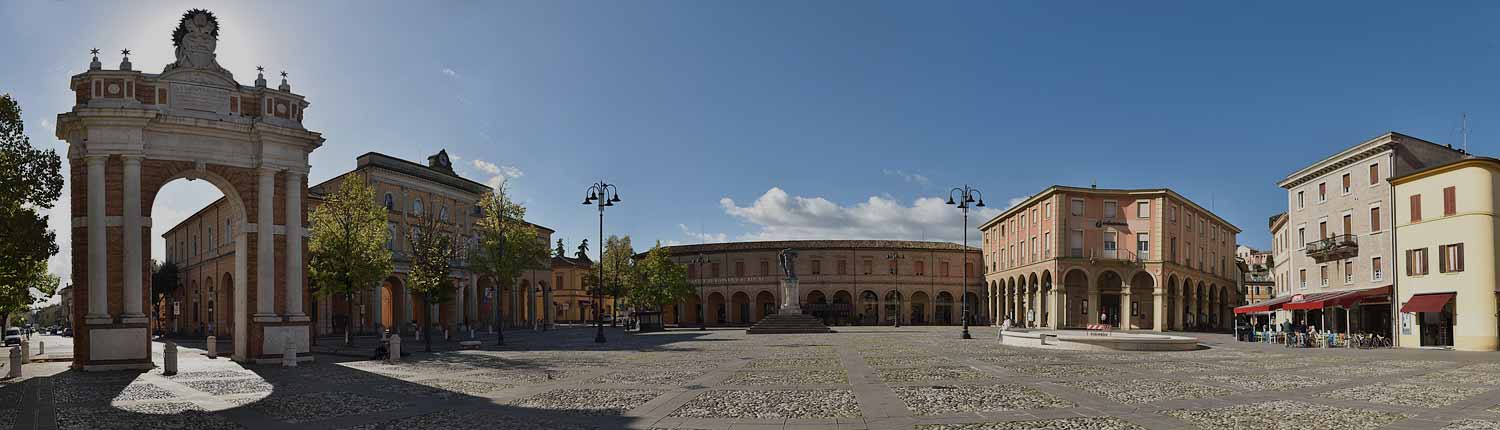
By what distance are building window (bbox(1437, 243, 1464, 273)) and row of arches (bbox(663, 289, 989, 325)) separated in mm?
50466

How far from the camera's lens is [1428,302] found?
3328 cm

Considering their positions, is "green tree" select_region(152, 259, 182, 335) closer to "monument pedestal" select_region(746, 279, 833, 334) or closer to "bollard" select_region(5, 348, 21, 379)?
"monument pedestal" select_region(746, 279, 833, 334)

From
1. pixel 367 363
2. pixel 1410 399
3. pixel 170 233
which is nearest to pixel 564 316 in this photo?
pixel 170 233

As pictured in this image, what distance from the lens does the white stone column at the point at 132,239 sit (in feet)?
77.2

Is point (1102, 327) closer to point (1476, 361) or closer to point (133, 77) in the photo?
point (1476, 361)

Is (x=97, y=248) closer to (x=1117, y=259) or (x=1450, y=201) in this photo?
(x=1450, y=201)

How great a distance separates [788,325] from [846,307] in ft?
101

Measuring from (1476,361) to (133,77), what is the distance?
38690 mm

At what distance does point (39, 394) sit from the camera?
1747cm

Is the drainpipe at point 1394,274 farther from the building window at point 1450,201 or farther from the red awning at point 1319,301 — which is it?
the building window at point 1450,201

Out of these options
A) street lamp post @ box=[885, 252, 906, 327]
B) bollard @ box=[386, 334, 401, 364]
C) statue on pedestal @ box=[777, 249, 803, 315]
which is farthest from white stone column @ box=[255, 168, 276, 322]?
street lamp post @ box=[885, 252, 906, 327]

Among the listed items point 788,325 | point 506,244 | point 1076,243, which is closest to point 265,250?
point 506,244

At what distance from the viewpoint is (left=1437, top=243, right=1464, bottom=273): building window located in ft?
107

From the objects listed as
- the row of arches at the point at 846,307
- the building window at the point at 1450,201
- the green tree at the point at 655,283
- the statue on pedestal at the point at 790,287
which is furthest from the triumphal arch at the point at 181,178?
the row of arches at the point at 846,307
